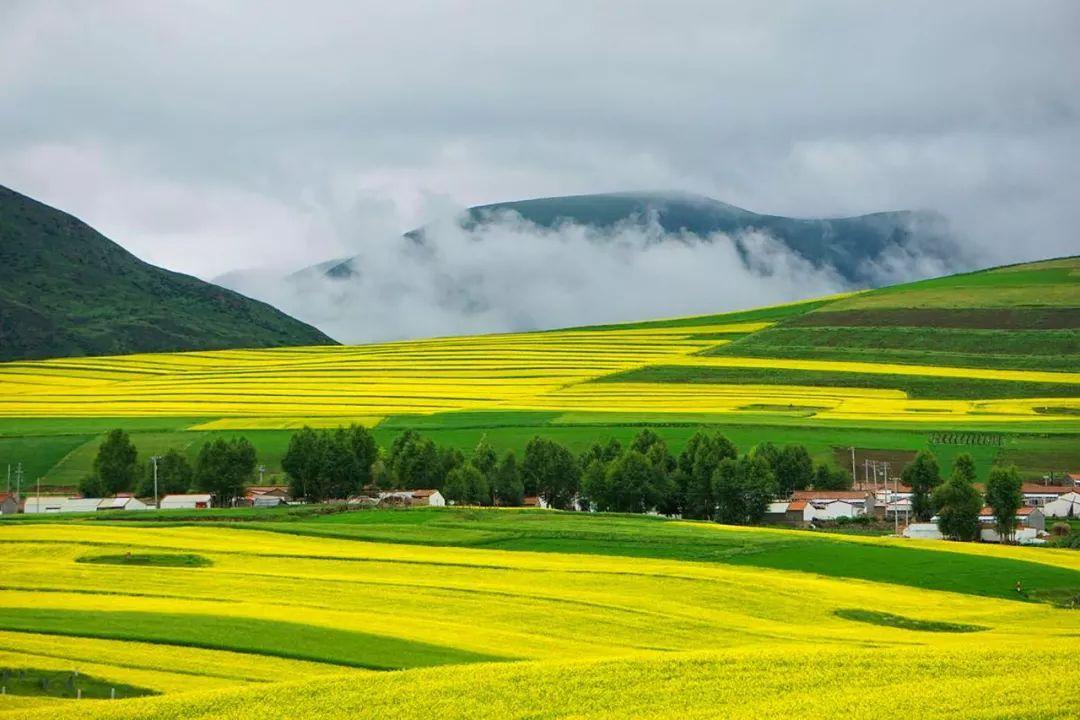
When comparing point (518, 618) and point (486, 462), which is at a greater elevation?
point (486, 462)

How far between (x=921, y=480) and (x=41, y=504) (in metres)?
68.9

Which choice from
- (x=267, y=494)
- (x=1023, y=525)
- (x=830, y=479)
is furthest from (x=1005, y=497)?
(x=267, y=494)

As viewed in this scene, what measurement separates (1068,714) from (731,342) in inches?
6447

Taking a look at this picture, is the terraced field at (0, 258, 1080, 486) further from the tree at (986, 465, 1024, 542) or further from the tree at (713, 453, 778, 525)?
the tree at (986, 465, 1024, 542)

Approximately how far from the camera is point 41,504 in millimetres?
114562

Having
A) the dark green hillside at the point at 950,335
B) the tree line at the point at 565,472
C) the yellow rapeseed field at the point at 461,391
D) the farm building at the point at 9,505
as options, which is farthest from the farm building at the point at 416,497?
the dark green hillside at the point at 950,335

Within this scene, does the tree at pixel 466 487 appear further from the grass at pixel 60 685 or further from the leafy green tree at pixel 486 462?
the grass at pixel 60 685

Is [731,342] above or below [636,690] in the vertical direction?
above

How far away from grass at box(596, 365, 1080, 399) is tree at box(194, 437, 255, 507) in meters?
58.4

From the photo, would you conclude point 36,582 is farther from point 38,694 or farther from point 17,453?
point 17,453

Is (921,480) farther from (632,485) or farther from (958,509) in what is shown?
(632,485)

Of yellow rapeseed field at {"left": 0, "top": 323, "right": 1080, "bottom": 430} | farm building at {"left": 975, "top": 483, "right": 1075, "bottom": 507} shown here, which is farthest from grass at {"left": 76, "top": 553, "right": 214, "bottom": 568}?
yellow rapeseed field at {"left": 0, "top": 323, "right": 1080, "bottom": 430}

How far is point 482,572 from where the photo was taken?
6347 cm

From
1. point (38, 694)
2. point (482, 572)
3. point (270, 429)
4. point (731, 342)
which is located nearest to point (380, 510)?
point (482, 572)
